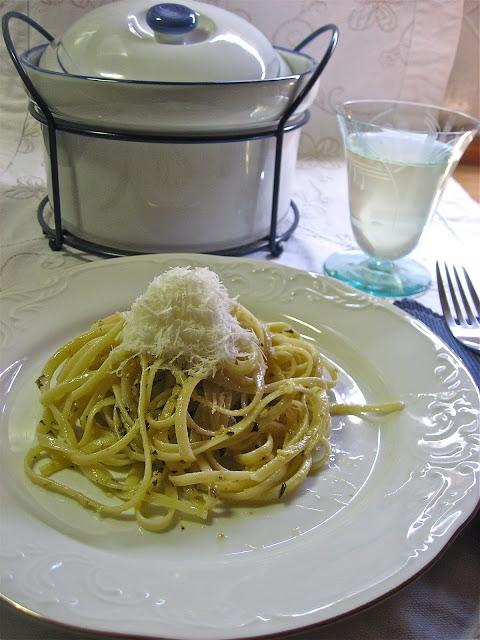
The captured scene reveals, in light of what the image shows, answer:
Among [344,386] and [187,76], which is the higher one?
[187,76]

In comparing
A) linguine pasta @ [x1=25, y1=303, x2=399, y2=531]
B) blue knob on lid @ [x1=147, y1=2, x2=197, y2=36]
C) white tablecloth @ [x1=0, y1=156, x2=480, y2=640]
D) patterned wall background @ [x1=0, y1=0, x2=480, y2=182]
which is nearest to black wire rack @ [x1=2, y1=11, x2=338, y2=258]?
white tablecloth @ [x1=0, y1=156, x2=480, y2=640]

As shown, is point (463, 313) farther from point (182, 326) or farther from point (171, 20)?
point (171, 20)

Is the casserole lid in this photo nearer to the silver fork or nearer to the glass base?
the glass base

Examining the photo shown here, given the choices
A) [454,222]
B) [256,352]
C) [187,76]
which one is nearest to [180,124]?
[187,76]

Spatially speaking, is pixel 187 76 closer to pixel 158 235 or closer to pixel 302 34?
pixel 158 235

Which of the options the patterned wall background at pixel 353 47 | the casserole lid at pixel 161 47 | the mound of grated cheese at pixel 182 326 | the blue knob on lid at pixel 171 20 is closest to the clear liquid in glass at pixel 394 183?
the casserole lid at pixel 161 47

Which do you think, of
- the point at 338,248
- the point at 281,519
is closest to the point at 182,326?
the point at 281,519

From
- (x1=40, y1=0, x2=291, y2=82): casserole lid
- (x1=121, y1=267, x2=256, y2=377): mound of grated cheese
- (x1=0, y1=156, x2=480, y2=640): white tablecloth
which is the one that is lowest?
(x1=0, y1=156, x2=480, y2=640): white tablecloth
